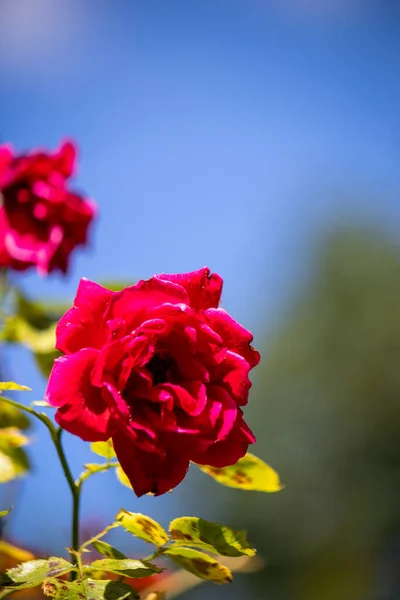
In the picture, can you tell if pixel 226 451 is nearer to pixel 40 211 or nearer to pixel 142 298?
pixel 142 298

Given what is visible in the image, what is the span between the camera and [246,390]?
0.45 metres

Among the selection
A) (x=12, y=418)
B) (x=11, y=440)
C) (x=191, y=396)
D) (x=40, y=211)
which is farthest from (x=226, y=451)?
(x=40, y=211)

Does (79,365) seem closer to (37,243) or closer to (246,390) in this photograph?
(246,390)

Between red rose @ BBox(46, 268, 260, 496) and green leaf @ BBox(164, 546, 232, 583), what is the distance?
0.09m

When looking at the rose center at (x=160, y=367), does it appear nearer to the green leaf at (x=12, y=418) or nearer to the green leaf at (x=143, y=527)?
the green leaf at (x=143, y=527)

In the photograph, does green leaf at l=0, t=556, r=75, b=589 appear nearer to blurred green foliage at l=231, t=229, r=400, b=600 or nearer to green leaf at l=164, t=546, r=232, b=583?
green leaf at l=164, t=546, r=232, b=583

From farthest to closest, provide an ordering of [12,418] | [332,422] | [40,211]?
[332,422]
[40,211]
[12,418]

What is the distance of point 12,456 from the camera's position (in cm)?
68

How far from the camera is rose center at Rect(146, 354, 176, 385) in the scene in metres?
0.46

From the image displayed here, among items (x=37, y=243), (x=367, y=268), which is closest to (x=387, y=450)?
(x=367, y=268)

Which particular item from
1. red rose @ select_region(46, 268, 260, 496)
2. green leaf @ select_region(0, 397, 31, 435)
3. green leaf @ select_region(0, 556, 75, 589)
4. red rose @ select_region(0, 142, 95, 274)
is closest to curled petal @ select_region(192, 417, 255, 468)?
red rose @ select_region(46, 268, 260, 496)

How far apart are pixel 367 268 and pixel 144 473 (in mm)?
9750

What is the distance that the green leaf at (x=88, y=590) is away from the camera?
0.39 m

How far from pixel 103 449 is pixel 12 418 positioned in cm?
28
